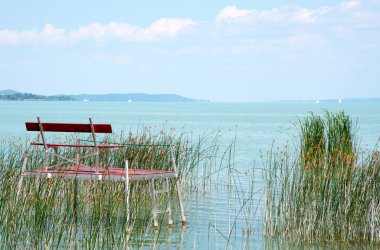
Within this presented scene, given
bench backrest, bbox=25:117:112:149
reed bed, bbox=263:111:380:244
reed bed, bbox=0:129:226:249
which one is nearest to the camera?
reed bed, bbox=0:129:226:249

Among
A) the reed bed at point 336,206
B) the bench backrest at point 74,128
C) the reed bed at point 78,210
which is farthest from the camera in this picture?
the bench backrest at point 74,128

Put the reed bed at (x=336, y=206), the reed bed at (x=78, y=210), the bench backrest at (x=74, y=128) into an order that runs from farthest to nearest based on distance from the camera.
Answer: the bench backrest at (x=74, y=128) → the reed bed at (x=336, y=206) → the reed bed at (x=78, y=210)

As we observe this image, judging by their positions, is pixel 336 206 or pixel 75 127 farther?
pixel 75 127

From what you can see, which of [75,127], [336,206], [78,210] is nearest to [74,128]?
[75,127]

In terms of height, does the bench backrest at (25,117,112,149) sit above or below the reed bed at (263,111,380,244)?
above

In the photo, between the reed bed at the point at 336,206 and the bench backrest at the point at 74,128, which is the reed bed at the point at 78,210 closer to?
the bench backrest at the point at 74,128

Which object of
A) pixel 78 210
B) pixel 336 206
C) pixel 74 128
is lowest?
pixel 78 210

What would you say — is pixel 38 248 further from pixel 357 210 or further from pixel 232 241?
pixel 357 210

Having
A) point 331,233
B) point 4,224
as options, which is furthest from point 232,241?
point 4,224

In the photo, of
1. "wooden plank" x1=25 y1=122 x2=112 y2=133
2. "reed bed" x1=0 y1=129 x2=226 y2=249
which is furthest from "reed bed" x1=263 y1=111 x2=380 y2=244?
"wooden plank" x1=25 y1=122 x2=112 y2=133

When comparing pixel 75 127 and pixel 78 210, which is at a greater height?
pixel 75 127

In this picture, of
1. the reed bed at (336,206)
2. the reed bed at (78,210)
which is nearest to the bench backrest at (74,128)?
the reed bed at (78,210)

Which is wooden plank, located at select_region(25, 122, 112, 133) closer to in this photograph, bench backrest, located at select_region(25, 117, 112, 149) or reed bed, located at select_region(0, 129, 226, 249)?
bench backrest, located at select_region(25, 117, 112, 149)

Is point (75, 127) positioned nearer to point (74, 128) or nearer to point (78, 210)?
point (74, 128)
